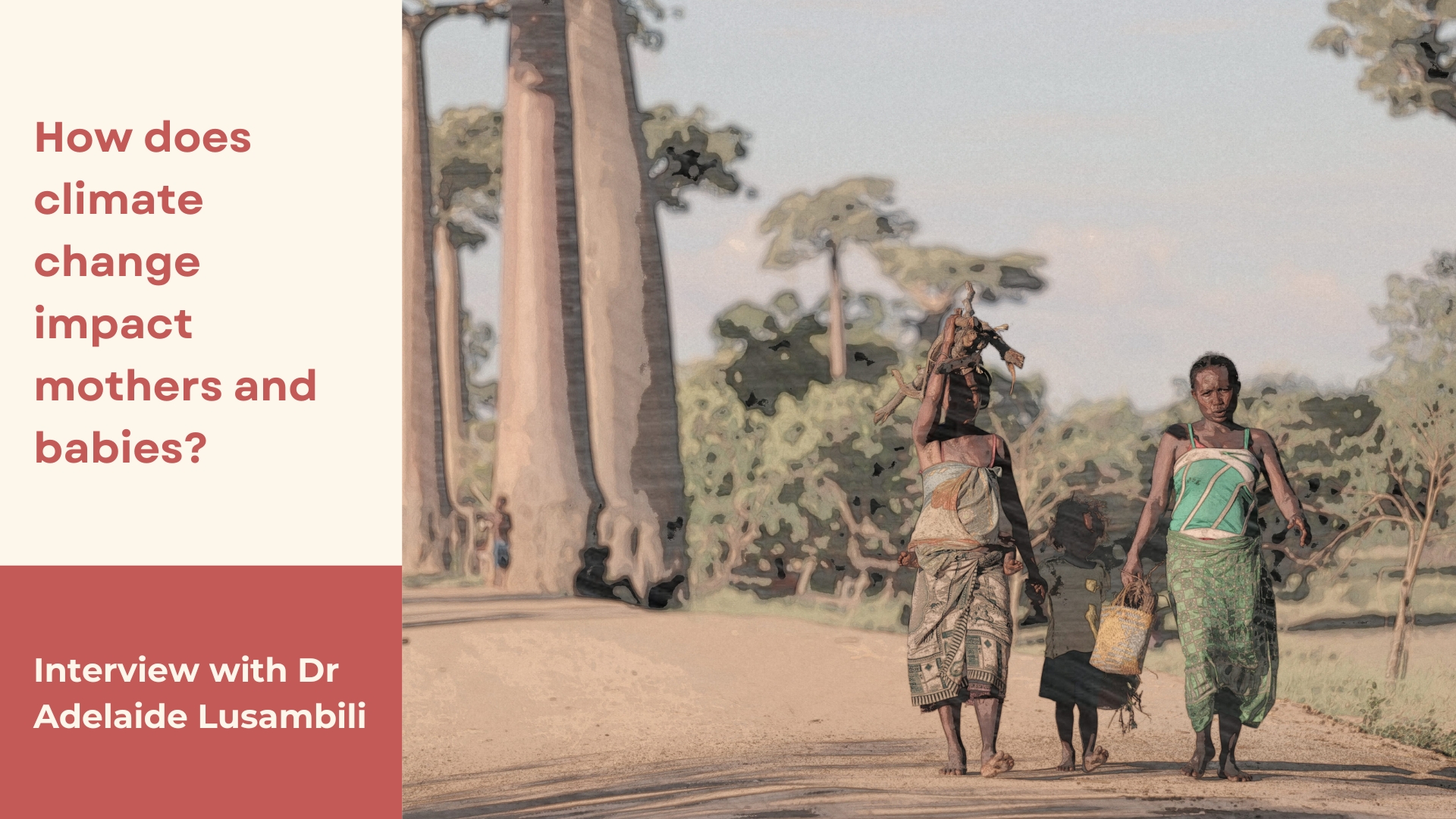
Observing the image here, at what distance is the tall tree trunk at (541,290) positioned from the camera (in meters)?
21.1

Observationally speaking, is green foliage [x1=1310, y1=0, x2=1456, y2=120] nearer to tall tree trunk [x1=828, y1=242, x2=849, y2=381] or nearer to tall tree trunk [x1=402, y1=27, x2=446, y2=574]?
tall tree trunk [x1=828, y1=242, x2=849, y2=381]

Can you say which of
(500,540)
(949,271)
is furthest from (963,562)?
(949,271)

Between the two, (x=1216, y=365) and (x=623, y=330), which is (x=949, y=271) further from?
(x=1216, y=365)

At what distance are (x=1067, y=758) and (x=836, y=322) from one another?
78.1 feet

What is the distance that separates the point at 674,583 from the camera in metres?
19.8

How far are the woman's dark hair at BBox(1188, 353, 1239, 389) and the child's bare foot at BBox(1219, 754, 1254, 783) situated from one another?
1753 millimetres

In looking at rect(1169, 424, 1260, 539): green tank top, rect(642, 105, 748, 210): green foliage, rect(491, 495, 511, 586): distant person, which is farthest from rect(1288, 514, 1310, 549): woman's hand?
rect(642, 105, 748, 210): green foliage

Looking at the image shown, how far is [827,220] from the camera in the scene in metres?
36.2

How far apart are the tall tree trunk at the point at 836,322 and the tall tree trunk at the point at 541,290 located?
6025 millimetres

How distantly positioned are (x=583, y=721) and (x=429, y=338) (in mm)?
22592

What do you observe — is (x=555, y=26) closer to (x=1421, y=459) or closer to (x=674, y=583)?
(x=674, y=583)

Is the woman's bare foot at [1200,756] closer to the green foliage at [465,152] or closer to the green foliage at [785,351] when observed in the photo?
the green foliage at [785,351]

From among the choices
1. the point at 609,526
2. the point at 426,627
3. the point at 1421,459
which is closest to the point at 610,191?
the point at 609,526

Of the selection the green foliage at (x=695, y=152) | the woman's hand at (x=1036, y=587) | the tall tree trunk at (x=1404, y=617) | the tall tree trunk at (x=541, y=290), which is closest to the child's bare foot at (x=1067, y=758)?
the woman's hand at (x=1036, y=587)
